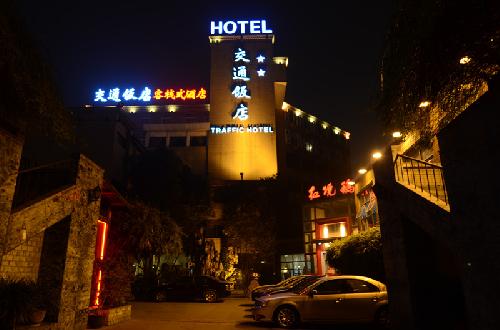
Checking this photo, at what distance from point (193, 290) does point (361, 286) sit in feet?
40.2

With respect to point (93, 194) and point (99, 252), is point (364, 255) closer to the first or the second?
point (99, 252)

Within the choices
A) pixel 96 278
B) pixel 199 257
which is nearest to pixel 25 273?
pixel 96 278

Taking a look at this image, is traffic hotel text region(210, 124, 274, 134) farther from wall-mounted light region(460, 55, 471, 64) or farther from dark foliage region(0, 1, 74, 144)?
wall-mounted light region(460, 55, 471, 64)

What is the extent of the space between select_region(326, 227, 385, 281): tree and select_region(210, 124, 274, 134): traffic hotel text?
30735 mm

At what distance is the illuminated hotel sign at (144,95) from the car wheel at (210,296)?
1249 inches

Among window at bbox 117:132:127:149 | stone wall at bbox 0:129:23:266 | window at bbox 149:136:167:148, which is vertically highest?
window at bbox 149:136:167:148

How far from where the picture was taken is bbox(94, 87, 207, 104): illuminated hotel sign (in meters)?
47.9

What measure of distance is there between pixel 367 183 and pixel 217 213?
62.8ft

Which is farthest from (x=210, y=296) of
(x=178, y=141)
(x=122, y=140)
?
(x=178, y=141)

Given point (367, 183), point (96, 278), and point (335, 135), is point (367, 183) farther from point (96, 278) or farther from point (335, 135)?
point (335, 135)

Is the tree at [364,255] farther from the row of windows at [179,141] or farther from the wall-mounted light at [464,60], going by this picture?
the row of windows at [179,141]

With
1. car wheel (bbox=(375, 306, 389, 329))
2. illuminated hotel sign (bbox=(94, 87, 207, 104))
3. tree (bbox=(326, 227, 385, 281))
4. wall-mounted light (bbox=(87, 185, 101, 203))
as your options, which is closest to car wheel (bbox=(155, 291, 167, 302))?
tree (bbox=(326, 227, 385, 281))

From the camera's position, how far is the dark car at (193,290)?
20406mm

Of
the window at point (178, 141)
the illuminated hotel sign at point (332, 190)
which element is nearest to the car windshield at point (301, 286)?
the illuminated hotel sign at point (332, 190)
